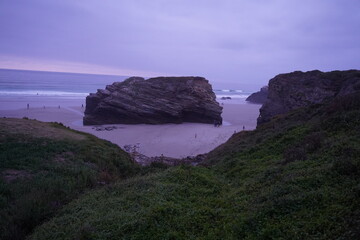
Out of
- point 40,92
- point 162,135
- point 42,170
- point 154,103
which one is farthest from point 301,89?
point 40,92

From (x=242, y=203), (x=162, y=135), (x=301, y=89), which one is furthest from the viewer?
(x=162, y=135)

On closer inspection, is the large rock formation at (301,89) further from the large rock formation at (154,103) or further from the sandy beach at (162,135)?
the large rock formation at (154,103)

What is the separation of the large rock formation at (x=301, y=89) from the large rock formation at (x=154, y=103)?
12.4m

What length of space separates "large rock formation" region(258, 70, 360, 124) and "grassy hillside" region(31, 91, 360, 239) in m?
15.3

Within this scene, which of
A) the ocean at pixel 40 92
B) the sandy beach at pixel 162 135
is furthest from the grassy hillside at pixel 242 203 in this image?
the ocean at pixel 40 92

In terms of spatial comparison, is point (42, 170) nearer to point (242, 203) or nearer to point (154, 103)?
point (242, 203)

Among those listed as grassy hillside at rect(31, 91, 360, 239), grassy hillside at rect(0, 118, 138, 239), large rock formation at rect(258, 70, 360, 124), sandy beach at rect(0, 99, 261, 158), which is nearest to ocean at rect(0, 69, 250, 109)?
sandy beach at rect(0, 99, 261, 158)

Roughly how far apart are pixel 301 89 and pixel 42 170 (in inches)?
897

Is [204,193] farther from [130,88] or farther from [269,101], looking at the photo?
[130,88]

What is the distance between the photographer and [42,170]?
12508mm

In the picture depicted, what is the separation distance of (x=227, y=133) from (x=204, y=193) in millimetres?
24485

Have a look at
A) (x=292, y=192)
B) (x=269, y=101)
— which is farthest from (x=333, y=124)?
(x=269, y=101)

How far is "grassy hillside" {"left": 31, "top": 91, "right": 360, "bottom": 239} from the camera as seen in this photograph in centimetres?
571

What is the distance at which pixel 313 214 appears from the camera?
580cm
